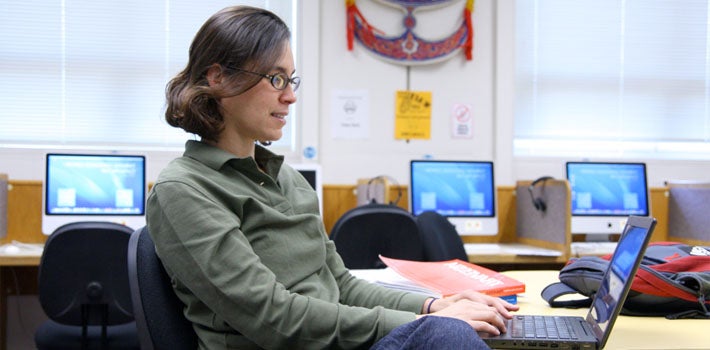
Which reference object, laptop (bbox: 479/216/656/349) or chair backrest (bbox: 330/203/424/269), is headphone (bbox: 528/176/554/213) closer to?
chair backrest (bbox: 330/203/424/269)

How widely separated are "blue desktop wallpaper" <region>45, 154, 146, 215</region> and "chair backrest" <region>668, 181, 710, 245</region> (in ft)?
9.20

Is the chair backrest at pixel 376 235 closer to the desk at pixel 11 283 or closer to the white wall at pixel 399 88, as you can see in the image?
the white wall at pixel 399 88

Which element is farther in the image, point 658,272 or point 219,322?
point 658,272

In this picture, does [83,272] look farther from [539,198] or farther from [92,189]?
[539,198]

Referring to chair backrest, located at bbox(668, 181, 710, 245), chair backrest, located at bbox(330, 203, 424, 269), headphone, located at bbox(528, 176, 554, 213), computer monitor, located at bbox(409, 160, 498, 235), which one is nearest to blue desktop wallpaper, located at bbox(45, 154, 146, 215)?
chair backrest, located at bbox(330, 203, 424, 269)

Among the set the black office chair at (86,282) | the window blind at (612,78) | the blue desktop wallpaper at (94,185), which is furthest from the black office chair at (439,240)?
the window blind at (612,78)

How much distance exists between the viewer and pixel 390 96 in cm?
390

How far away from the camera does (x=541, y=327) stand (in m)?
1.04

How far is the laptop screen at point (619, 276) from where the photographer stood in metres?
0.95

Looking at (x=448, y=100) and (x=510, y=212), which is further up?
(x=448, y=100)

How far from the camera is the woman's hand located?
3.28ft

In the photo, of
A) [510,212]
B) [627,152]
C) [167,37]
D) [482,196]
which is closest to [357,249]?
[482,196]

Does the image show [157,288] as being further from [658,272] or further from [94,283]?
[94,283]

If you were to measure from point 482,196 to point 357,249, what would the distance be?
106cm
